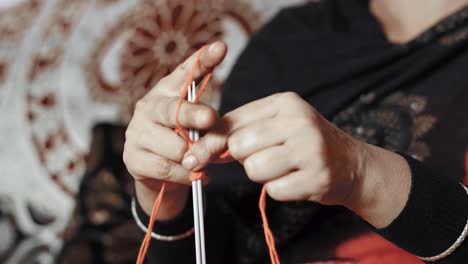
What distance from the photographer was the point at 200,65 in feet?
1.38

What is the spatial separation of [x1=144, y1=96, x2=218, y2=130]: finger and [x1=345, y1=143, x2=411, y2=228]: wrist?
5.2 inches

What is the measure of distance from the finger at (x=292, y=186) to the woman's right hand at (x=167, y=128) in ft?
0.18

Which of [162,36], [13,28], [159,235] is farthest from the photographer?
[13,28]

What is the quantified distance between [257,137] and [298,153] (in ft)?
0.11

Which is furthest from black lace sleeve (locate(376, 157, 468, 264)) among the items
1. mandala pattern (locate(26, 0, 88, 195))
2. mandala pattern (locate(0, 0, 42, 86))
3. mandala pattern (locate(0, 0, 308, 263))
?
mandala pattern (locate(0, 0, 42, 86))

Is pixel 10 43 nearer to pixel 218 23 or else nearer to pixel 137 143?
pixel 218 23

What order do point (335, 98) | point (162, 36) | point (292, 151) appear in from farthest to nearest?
point (162, 36) → point (335, 98) → point (292, 151)

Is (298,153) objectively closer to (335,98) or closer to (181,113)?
(181,113)

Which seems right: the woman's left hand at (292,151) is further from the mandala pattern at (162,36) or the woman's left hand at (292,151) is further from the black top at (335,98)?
the mandala pattern at (162,36)

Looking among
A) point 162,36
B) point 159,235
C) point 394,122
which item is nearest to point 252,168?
point 159,235

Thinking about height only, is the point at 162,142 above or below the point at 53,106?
above

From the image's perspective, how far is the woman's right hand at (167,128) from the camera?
400mm

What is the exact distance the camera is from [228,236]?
74 cm

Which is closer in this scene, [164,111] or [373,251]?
[164,111]
